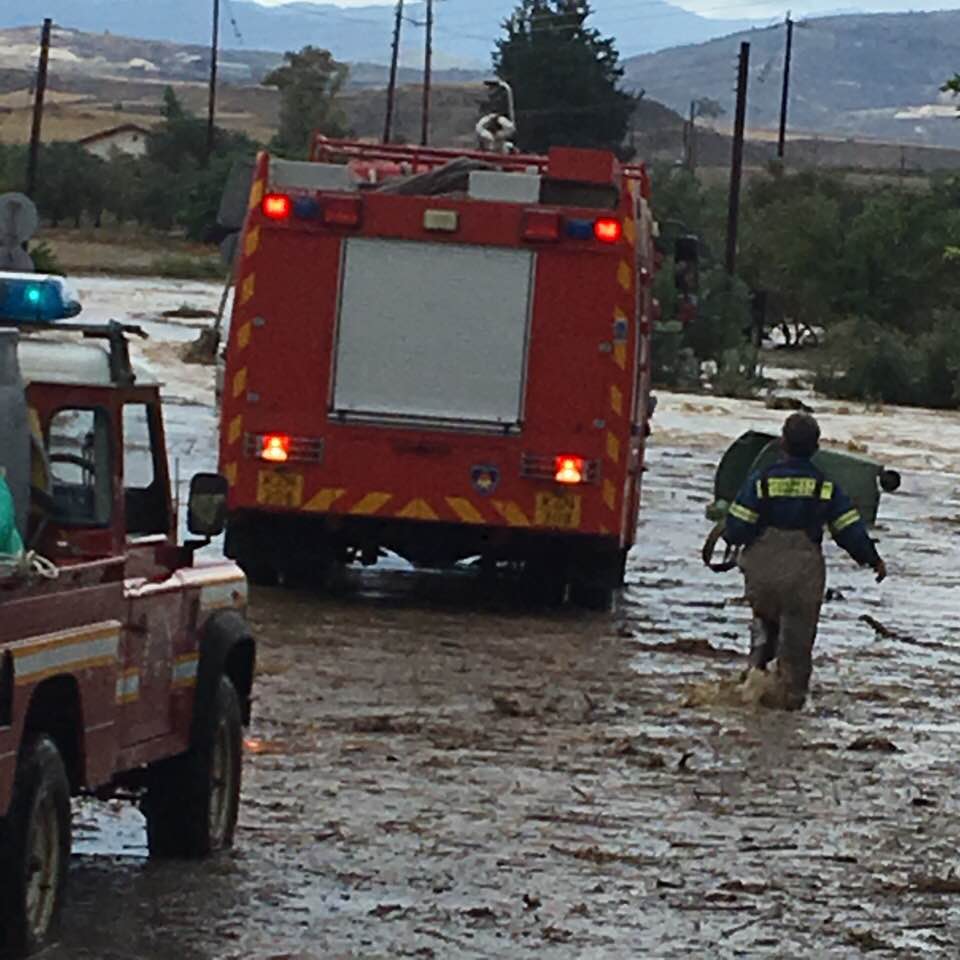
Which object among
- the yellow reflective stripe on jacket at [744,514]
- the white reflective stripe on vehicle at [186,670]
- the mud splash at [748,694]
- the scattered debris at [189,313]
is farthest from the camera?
the scattered debris at [189,313]

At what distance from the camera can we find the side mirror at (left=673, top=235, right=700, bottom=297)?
69.2 feet

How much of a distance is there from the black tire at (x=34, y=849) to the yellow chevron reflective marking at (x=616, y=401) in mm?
10454

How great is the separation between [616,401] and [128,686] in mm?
9830

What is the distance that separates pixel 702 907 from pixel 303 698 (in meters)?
5.21

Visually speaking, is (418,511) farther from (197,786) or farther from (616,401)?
(197,786)

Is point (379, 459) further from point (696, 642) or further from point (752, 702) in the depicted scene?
point (752, 702)

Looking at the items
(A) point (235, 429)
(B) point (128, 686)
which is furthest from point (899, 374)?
→ (B) point (128, 686)

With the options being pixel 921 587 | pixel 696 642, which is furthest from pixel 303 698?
pixel 921 587

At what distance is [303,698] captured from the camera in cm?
1483

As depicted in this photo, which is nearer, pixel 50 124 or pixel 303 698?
pixel 303 698

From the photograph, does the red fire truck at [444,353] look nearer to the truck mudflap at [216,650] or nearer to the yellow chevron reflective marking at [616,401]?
the yellow chevron reflective marking at [616,401]

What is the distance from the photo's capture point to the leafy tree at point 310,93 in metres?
146

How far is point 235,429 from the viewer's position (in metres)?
18.8

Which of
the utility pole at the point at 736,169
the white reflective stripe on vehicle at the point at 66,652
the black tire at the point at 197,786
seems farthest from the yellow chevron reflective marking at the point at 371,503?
the utility pole at the point at 736,169
